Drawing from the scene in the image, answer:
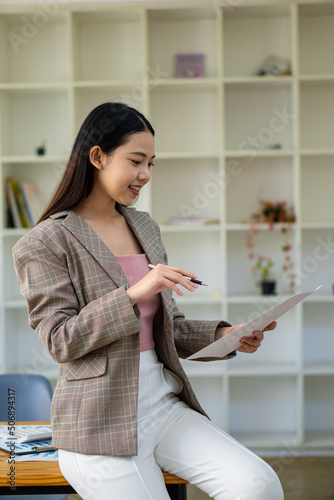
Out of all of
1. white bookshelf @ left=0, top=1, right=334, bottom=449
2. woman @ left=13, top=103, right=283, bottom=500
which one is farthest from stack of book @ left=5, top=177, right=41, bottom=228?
woman @ left=13, top=103, right=283, bottom=500

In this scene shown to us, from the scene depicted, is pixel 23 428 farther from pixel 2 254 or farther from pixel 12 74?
pixel 12 74

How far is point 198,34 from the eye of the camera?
367cm

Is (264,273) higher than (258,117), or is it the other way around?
(258,117)

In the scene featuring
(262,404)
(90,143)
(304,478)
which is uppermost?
(90,143)

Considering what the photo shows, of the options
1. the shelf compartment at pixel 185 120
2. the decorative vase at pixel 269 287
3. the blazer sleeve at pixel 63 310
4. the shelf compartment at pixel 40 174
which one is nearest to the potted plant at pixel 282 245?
the decorative vase at pixel 269 287

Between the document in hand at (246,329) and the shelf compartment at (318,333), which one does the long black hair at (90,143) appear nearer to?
the document in hand at (246,329)

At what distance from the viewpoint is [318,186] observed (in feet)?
12.1

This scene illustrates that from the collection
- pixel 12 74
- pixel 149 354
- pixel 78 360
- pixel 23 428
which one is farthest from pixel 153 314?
pixel 12 74

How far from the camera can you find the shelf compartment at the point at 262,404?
371 cm

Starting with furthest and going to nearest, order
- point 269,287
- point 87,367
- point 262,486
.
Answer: point 269,287 → point 87,367 → point 262,486

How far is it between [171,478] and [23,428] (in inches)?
21.7

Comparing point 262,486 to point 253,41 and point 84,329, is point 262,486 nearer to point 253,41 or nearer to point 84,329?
point 84,329

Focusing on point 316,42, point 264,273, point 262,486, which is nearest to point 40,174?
point 264,273

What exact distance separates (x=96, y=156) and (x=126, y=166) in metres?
0.09
